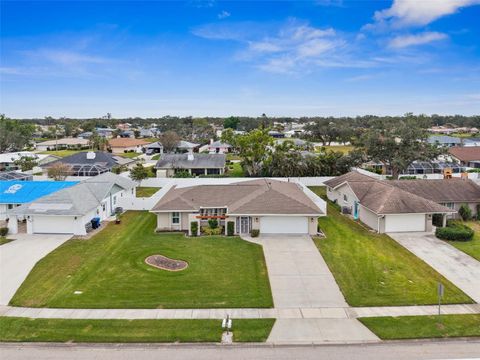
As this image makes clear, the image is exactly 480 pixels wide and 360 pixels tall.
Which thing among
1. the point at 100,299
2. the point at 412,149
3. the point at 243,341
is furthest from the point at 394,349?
the point at 412,149

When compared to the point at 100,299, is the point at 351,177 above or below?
above

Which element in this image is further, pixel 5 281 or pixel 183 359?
pixel 5 281

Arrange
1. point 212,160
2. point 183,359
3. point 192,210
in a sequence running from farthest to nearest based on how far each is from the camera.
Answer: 1. point 212,160
2. point 192,210
3. point 183,359

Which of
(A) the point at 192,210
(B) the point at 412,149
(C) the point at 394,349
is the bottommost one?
(C) the point at 394,349

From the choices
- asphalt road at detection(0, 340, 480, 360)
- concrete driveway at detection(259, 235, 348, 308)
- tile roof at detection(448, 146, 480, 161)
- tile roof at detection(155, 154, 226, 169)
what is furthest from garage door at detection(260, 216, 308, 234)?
tile roof at detection(448, 146, 480, 161)

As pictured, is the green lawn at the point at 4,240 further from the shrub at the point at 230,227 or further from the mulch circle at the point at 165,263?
the shrub at the point at 230,227

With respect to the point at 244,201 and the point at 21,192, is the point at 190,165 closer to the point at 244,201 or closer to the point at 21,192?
the point at 21,192

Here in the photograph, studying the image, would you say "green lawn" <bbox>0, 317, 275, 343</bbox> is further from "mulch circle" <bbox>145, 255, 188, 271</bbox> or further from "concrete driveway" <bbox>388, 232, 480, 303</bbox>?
"concrete driveway" <bbox>388, 232, 480, 303</bbox>

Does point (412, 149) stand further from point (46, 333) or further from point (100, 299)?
point (46, 333)
